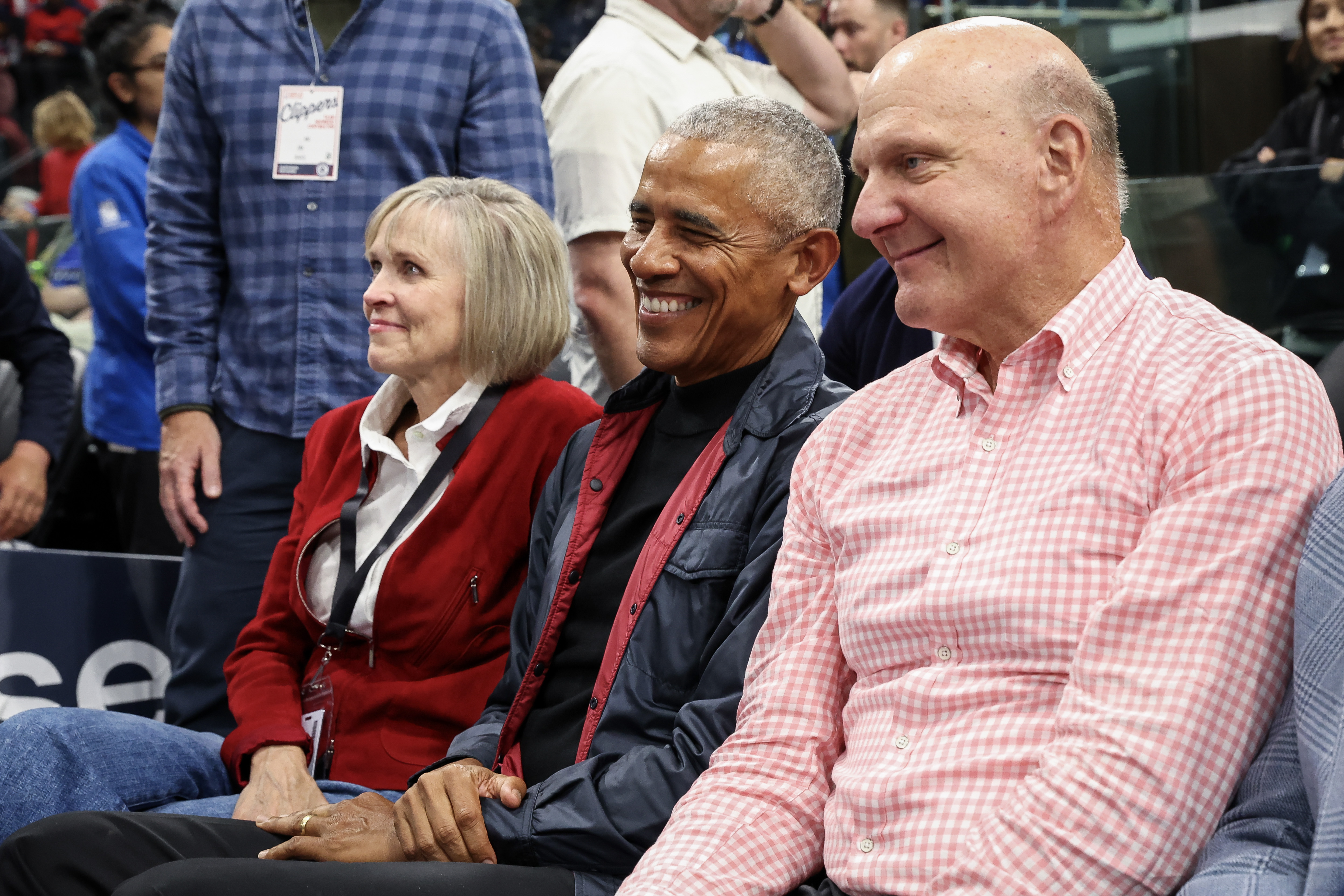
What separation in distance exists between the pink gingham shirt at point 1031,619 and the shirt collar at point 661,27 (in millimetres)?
1633

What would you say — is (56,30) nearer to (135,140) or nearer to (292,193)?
(135,140)

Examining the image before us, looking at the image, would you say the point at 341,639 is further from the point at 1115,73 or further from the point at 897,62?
the point at 1115,73

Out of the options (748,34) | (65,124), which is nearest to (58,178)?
(65,124)

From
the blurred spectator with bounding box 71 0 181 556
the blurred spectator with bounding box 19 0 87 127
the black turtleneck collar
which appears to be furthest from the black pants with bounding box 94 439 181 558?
the blurred spectator with bounding box 19 0 87 127

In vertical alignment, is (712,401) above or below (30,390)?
above

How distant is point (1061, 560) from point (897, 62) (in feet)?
2.03

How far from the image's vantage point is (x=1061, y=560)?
4.63 feet

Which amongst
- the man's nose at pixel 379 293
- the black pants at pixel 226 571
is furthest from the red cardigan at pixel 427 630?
the black pants at pixel 226 571

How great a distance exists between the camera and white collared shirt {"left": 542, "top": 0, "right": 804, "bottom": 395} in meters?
3.04

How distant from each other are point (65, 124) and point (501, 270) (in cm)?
658

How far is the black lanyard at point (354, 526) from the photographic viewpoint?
230 cm

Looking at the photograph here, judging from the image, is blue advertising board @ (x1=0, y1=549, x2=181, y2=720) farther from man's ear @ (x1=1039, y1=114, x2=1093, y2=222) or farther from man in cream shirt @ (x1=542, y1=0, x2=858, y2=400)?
man's ear @ (x1=1039, y1=114, x2=1093, y2=222)

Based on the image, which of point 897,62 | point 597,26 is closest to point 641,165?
point 597,26

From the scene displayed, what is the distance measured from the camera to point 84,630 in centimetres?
308
